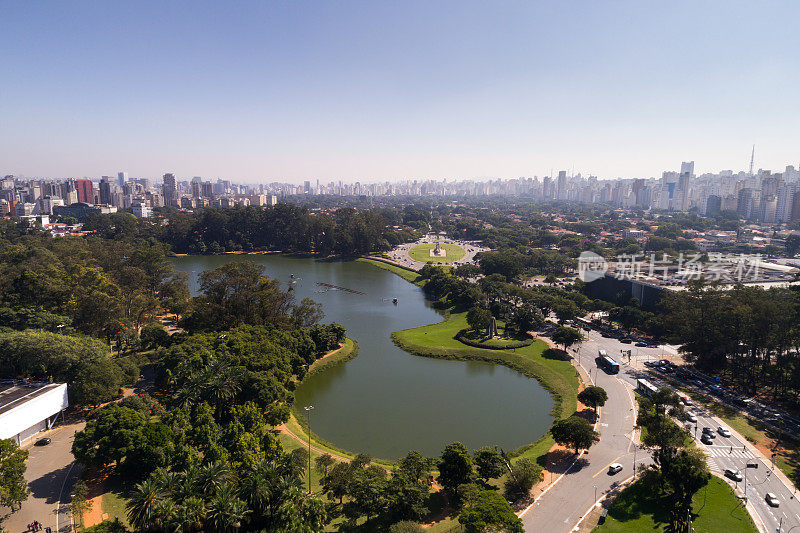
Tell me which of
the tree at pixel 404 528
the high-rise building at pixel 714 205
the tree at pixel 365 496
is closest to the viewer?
the tree at pixel 404 528

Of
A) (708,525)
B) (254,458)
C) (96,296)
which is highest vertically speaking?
(96,296)

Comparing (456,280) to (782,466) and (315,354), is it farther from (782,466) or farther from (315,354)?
(782,466)

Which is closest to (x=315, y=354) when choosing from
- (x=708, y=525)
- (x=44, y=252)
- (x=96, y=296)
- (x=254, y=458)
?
(x=254, y=458)

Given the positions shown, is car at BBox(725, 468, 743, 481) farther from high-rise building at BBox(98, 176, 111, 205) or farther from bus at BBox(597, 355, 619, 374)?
high-rise building at BBox(98, 176, 111, 205)

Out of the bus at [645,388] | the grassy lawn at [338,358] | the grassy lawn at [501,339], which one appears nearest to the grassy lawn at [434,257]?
the grassy lawn at [501,339]

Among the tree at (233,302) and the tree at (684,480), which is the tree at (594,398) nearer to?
the tree at (684,480)

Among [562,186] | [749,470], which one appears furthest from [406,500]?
[562,186]

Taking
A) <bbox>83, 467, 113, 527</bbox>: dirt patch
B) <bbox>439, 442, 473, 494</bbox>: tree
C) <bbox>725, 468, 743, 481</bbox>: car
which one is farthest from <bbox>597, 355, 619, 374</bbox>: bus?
<bbox>83, 467, 113, 527</bbox>: dirt patch
